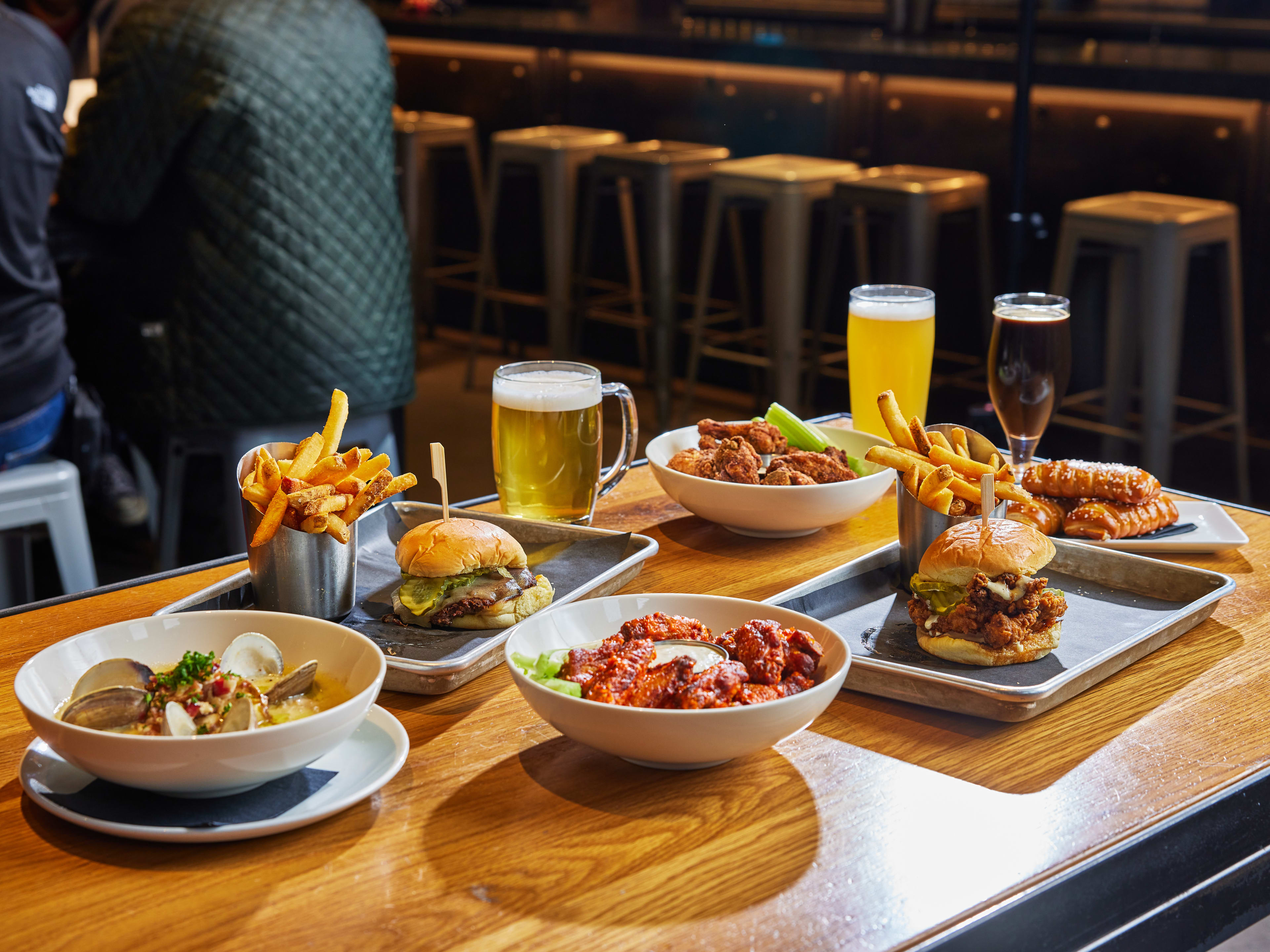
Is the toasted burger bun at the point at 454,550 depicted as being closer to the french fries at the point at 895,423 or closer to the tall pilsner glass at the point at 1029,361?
the french fries at the point at 895,423

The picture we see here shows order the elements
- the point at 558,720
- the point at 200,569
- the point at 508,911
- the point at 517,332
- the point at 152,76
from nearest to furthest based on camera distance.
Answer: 1. the point at 508,911
2. the point at 558,720
3. the point at 200,569
4. the point at 152,76
5. the point at 517,332

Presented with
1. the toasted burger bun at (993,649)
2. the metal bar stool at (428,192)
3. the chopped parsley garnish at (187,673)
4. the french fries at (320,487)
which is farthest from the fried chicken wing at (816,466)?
the metal bar stool at (428,192)

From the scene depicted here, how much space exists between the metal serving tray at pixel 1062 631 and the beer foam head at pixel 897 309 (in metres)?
0.45

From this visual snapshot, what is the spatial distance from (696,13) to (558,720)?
6025 mm

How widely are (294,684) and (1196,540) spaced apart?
37.8 inches

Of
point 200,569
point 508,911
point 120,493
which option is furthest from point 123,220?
point 508,911

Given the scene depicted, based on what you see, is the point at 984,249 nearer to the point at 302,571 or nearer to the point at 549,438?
the point at 549,438

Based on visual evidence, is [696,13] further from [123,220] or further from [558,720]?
[558,720]

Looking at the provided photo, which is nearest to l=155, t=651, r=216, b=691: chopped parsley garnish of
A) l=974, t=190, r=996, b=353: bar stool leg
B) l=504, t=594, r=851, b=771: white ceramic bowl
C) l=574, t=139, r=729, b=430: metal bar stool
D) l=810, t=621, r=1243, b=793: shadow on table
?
l=504, t=594, r=851, b=771: white ceramic bowl

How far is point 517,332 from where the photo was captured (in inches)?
248

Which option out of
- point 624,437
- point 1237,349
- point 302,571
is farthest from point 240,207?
point 1237,349

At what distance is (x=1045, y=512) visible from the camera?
55.7 inches

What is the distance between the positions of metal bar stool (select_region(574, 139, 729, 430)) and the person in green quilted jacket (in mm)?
1565

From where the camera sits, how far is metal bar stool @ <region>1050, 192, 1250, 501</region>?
335 cm
